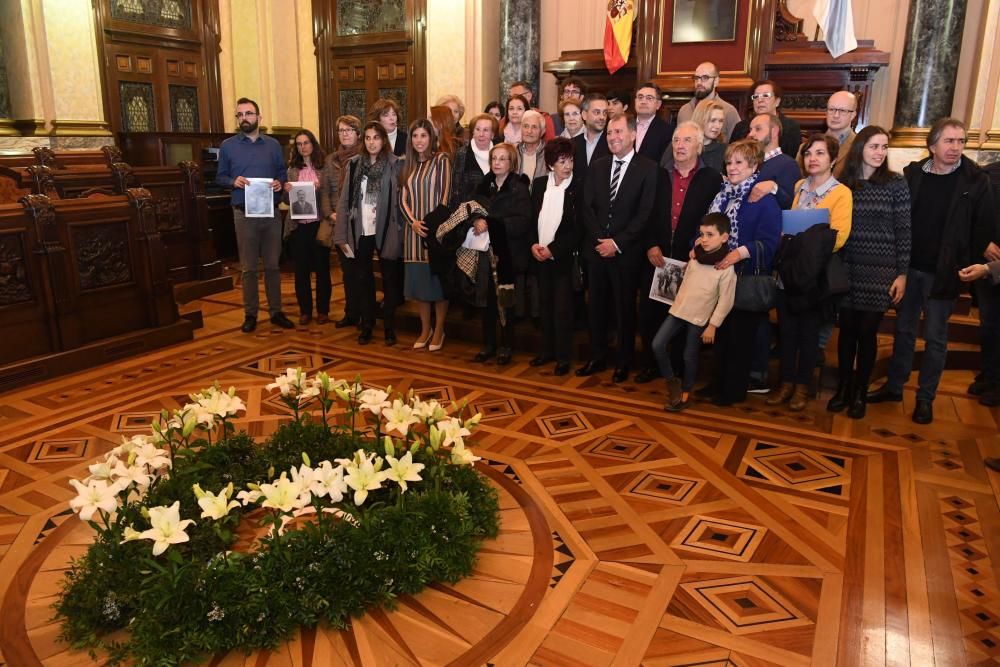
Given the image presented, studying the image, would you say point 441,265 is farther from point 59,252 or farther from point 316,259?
point 59,252

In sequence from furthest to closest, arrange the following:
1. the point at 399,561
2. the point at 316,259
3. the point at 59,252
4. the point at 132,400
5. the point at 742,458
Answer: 1. the point at 316,259
2. the point at 59,252
3. the point at 132,400
4. the point at 742,458
5. the point at 399,561

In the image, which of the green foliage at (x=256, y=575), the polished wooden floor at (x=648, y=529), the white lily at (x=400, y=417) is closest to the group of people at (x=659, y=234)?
the polished wooden floor at (x=648, y=529)

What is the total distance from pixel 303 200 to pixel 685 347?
3.00 m

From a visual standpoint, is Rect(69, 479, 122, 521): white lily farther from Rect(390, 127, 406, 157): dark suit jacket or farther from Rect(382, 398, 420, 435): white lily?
Rect(390, 127, 406, 157): dark suit jacket

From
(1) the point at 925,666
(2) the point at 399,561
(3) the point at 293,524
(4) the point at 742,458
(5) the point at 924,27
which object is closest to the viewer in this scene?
(1) the point at 925,666

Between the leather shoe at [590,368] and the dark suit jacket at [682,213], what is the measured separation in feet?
2.68

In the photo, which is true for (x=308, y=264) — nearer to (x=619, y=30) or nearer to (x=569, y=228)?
(x=569, y=228)

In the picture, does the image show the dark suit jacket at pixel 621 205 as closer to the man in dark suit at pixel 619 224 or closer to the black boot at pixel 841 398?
the man in dark suit at pixel 619 224

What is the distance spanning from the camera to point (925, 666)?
2098mm

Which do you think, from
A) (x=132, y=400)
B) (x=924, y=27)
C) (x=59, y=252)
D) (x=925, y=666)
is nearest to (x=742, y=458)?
(x=925, y=666)

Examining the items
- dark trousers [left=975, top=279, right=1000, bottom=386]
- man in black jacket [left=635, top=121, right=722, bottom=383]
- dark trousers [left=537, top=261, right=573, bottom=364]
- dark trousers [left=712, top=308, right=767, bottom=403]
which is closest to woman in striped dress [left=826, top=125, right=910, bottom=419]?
dark trousers [left=712, top=308, right=767, bottom=403]

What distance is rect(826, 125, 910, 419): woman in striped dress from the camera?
3.70m

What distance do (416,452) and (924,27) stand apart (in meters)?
6.57

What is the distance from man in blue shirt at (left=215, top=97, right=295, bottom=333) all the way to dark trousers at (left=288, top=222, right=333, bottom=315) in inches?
5.7
